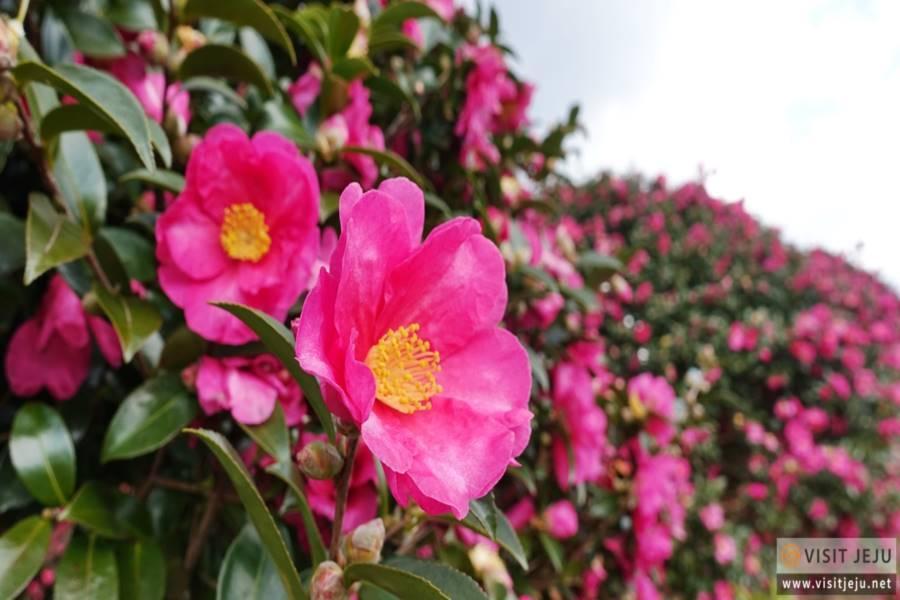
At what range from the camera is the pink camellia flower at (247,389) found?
65cm

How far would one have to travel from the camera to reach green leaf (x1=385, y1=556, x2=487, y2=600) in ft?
1.70

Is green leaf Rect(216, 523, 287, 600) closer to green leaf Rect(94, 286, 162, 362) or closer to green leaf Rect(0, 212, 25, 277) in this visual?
green leaf Rect(94, 286, 162, 362)

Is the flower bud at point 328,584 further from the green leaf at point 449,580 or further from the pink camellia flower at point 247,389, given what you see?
the pink camellia flower at point 247,389

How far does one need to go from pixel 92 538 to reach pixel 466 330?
457mm

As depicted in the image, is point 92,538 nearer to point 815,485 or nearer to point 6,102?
point 6,102

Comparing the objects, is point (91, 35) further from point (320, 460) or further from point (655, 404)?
point (655, 404)

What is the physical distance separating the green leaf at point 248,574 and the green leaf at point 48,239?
0.30 m

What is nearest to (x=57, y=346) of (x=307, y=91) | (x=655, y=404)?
(x=307, y=91)

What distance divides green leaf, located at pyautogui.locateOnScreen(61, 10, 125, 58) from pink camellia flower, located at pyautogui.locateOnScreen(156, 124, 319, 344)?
252 millimetres

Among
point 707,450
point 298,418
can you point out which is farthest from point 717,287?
point 298,418

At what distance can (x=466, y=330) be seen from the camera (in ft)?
1.77

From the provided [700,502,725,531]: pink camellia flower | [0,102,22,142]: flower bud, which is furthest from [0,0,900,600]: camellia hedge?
[700,502,725,531]: pink camellia flower

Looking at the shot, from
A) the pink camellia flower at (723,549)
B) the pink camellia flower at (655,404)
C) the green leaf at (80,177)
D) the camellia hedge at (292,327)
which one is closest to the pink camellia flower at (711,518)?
the pink camellia flower at (723,549)

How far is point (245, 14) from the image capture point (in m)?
0.78
